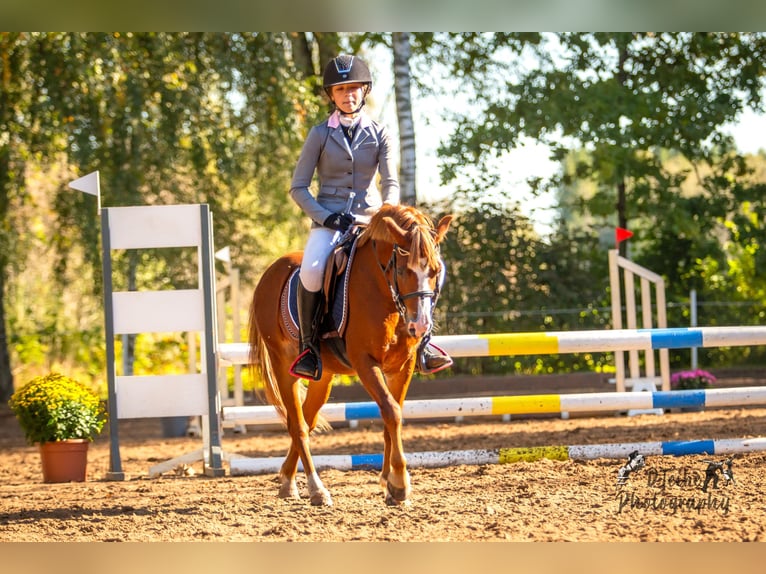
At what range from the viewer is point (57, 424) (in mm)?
7480

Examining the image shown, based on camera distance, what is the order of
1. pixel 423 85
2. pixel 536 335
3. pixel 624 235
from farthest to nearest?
pixel 423 85 → pixel 624 235 → pixel 536 335

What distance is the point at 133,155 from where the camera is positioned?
1229cm

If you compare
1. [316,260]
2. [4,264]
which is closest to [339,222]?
[316,260]

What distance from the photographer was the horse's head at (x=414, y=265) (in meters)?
4.89

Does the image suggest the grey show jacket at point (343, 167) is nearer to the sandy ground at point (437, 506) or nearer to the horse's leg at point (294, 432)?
the horse's leg at point (294, 432)

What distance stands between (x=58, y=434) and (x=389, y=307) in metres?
3.48

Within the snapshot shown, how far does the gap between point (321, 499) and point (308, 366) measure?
768 mm

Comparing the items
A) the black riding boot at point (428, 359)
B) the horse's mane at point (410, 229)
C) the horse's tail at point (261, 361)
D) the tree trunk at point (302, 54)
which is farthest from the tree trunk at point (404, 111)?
the horse's mane at point (410, 229)

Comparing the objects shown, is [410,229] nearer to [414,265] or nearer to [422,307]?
[414,265]

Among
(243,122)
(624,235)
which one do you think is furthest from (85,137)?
(624,235)

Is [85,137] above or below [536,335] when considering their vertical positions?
above

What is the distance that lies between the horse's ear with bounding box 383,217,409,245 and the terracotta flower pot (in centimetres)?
381
